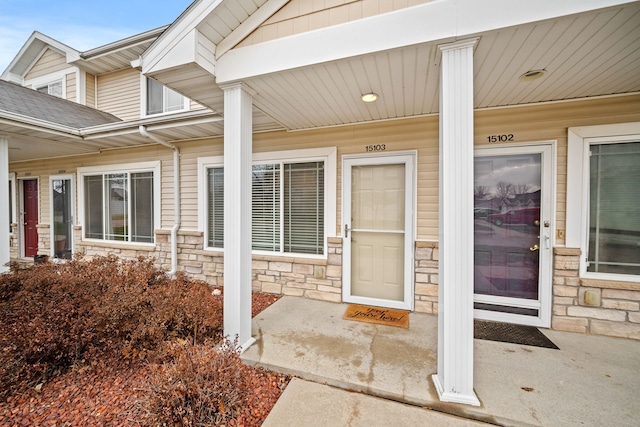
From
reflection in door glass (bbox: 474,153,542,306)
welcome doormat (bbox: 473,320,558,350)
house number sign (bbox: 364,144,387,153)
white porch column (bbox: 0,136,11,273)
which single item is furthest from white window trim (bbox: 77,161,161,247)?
welcome doormat (bbox: 473,320,558,350)

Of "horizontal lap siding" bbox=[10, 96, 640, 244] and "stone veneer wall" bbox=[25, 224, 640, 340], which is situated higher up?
"horizontal lap siding" bbox=[10, 96, 640, 244]

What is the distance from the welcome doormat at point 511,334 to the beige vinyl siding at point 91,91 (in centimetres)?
921

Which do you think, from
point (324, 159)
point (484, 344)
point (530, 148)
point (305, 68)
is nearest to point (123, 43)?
point (324, 159)

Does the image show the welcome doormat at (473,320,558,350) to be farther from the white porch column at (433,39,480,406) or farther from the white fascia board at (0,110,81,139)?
the white fascia board at (0,110,81,139)

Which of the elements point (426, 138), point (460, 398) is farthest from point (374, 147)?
point (460, 398)

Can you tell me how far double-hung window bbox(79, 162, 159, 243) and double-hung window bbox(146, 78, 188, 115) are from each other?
145cm

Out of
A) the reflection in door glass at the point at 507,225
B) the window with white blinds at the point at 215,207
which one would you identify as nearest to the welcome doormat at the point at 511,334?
the reflection in door glass at the point at 507,225

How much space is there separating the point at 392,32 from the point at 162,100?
18.3 ft

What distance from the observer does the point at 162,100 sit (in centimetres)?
568

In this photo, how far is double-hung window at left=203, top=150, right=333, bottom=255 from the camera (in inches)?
153

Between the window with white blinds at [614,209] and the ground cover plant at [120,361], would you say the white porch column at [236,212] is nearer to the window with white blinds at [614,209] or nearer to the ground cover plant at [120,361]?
the ground cover plant at [120,361]

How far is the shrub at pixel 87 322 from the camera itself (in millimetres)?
2225

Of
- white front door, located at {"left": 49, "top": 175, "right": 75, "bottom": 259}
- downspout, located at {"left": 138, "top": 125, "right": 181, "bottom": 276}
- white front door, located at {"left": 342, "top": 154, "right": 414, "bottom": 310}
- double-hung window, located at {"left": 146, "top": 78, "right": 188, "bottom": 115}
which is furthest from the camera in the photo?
white front door, located at {"left": 49, "top": 175, "right": 75, "bottom": 259}

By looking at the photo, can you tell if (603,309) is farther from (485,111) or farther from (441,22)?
(441,22)
